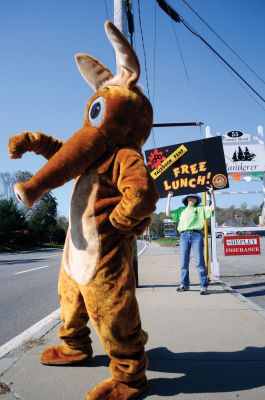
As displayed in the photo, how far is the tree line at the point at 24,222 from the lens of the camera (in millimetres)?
41250

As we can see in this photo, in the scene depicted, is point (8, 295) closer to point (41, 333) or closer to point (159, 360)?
point (41, 333)

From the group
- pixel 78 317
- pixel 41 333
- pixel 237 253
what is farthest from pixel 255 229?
pixel 78 317

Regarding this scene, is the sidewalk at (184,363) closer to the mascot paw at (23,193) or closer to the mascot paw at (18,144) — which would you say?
the mascot paw at (23,193)

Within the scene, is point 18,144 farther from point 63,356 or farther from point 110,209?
point 63,356

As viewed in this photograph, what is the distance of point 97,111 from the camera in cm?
242

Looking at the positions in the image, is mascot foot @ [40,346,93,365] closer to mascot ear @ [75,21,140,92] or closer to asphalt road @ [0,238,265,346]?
asphalt road @ [0,238,265,346]

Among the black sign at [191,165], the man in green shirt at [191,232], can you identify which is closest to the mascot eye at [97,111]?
the man in green shirt at [191,232]

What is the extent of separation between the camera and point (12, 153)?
268 centimetres

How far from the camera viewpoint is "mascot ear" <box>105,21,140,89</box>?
232cm

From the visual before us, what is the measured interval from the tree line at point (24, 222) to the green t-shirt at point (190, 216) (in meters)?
23.3

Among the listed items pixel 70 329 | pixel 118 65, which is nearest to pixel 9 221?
pixel 70 329

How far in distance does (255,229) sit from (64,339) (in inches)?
264

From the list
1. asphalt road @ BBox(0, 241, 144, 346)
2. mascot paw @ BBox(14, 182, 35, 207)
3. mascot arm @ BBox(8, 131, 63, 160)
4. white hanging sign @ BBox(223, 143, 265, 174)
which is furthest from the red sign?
mascot paw @ BBox(14, 182, 35, 207)

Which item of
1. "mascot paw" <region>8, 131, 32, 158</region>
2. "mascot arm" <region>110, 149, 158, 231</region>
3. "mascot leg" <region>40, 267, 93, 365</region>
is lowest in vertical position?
"mascot leg" <region>40, 267, 93, 365</region>
